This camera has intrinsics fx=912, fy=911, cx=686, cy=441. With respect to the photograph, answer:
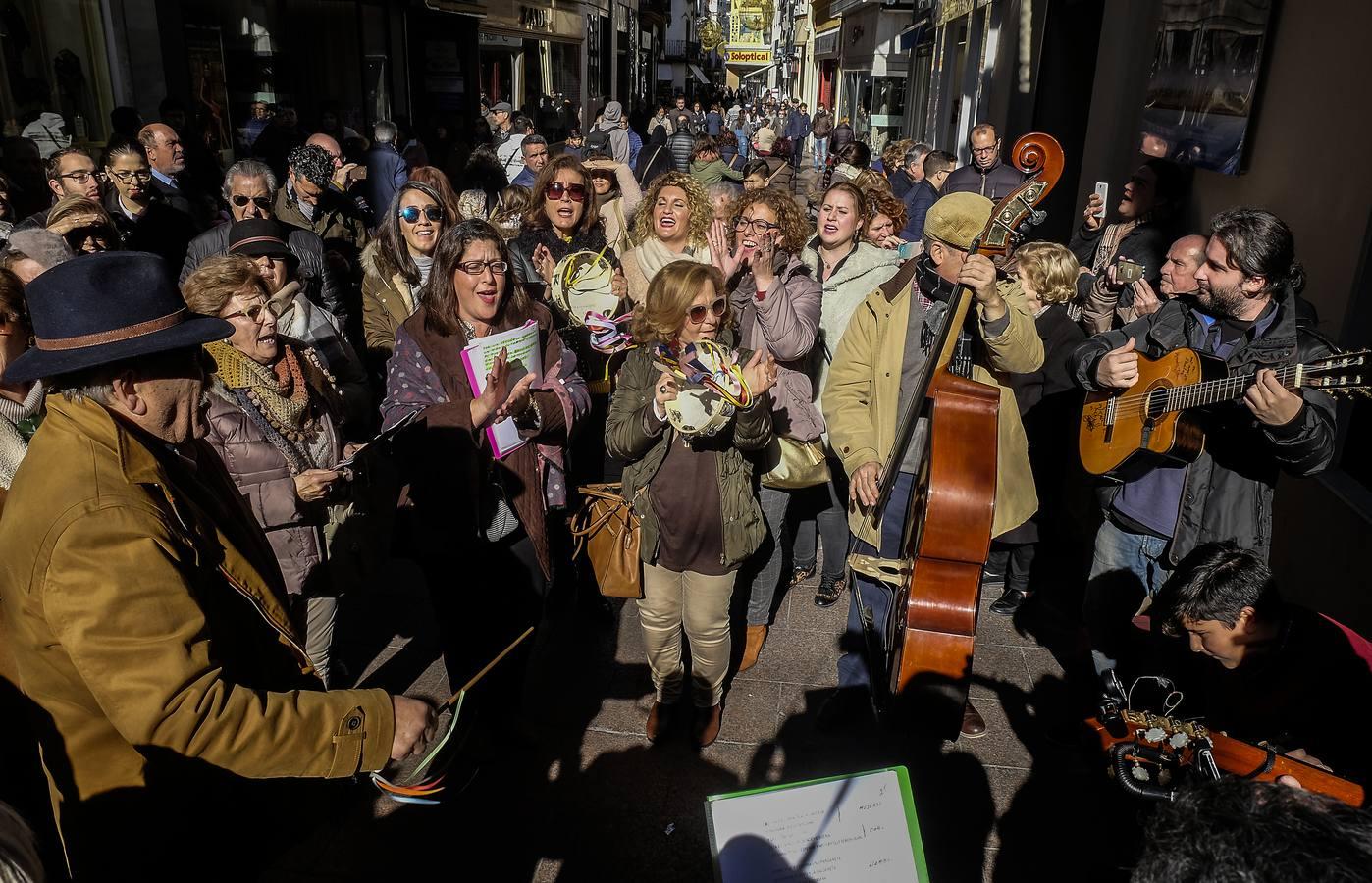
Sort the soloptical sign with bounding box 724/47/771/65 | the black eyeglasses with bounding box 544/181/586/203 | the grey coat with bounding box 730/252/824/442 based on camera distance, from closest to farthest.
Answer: the grey coat with bounding box 730/252/824/442 < the black eyeglasses with bounding box 544/181/586/203 < the soloptical sign with bounding box 724/47/771/65

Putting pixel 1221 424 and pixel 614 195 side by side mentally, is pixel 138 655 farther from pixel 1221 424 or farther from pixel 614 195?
pixel 614 195

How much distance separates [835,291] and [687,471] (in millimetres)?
1678

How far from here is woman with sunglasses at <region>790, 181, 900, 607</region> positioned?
4586mm

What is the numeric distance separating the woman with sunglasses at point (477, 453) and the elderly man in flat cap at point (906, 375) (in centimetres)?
112

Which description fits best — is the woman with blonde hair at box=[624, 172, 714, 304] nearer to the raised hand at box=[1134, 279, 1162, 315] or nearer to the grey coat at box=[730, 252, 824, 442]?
the grey coat at box=[730, 252, 824, 442]

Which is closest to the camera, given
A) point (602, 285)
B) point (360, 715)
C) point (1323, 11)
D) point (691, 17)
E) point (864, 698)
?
point (360, 715)

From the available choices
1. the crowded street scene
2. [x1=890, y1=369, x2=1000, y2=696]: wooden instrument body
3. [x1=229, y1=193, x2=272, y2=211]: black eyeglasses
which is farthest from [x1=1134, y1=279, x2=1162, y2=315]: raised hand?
[x1=229, y1=193, x2=272, y2=211]: black eyeglasses

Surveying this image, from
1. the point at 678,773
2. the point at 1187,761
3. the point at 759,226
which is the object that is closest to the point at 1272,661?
the point at 1187,761

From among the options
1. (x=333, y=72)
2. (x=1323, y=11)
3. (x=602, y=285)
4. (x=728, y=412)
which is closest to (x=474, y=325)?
(x=602, y=285)

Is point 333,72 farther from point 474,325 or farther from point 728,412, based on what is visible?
point 728,412

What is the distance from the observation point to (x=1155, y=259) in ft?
19.1

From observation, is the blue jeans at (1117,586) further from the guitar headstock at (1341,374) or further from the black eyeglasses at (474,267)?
the black eyeglasses at (474,267)

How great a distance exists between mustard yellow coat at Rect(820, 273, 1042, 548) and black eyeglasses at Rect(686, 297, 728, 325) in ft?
2.04

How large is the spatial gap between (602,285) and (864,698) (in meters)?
2.16
